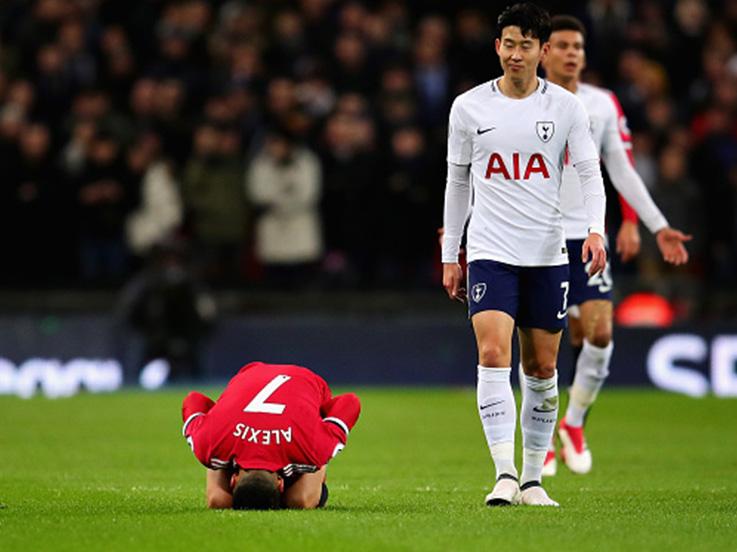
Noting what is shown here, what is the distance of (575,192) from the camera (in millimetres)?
11383

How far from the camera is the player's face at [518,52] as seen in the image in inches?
350

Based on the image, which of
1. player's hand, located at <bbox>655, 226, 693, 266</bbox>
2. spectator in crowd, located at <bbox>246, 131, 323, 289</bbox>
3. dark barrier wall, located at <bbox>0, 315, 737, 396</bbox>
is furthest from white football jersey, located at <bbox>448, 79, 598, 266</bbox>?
dark barrier wall, located at <bbox>0, 315, 737, 396</bbox>

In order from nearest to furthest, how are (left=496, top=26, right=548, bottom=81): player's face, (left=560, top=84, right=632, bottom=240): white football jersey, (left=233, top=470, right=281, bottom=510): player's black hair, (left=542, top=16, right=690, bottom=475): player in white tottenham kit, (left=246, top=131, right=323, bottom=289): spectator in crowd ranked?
(left=233, top=470, right=281, bottom=510): player's black hair → (left=496, top=26, right=548, bottom=81): player's face → (left=542, top=16, right=690, bottom=475): player in white tottenham kit → (left=560, top=84, right=632, bottom=240): white football jersey → (left=246, top=131, right=323, bottom=289): spectator in crowd

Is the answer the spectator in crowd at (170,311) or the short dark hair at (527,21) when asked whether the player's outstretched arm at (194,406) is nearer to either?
the short dark hair at (527,21)

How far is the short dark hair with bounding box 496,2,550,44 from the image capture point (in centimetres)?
888

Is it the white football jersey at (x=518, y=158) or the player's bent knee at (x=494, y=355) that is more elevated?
the white football jersey at (x=518, y=158)

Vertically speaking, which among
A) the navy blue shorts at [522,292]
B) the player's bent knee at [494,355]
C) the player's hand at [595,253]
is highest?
the player's hand at [595,253]

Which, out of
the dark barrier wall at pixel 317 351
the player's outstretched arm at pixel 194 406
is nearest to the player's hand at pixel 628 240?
the player's outstretched arm at pixel 194 406

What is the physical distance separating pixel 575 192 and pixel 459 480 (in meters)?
2.03

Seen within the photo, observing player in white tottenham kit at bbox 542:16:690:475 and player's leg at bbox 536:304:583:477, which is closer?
player in white tottenham kit at bbox 542:16:690:475

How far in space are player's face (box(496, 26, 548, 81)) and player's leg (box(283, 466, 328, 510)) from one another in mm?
2253

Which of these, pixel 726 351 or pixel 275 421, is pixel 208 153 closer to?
pixel 726 351

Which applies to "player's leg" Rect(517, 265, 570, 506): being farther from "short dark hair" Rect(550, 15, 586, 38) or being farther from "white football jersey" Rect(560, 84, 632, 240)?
"short dark hair" Rect(550, 15, 586, 38)

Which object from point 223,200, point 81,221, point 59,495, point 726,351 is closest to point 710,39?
point 726,351
